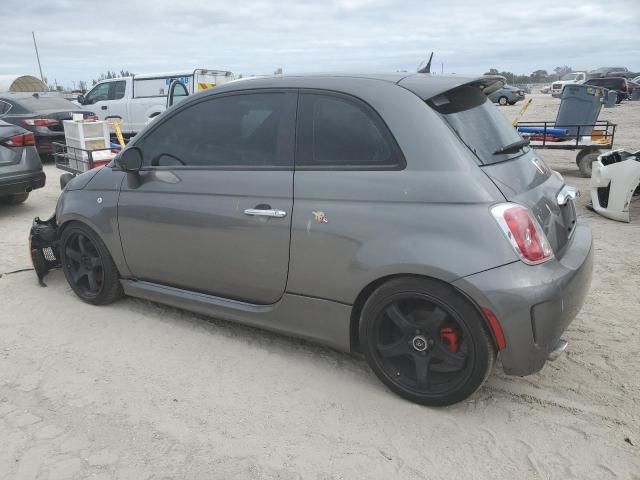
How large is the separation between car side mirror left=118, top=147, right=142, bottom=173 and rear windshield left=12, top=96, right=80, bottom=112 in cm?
977

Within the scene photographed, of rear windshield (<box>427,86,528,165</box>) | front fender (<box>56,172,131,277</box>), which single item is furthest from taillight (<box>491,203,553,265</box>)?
front fender (<box>56,172,131,277</box>)

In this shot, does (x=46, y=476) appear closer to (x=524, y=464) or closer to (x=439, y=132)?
(x=524, y=464)

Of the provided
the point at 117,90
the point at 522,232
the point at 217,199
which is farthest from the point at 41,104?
the point at 522,232

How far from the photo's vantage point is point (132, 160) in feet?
11.6

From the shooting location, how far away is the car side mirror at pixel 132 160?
140 inches

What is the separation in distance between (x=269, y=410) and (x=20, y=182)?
5.81 meters

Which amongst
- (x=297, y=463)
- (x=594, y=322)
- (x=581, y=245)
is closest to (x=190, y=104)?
(x=297, y=463)

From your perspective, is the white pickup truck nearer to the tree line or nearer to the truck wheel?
the truck wheel

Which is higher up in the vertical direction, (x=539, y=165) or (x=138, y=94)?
(x=539, y=165)

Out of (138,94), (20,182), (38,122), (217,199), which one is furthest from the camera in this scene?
(138,94)

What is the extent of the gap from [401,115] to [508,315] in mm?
1140

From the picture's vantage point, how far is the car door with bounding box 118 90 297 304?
3.07m

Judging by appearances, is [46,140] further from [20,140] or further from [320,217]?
[320,217]

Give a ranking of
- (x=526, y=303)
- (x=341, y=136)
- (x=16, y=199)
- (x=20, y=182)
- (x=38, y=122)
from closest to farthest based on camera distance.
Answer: (x=526, y=303) < (x=341, y=136) < (x=20, y=182) < (x=16, y=199) < (x=38, y=122)
